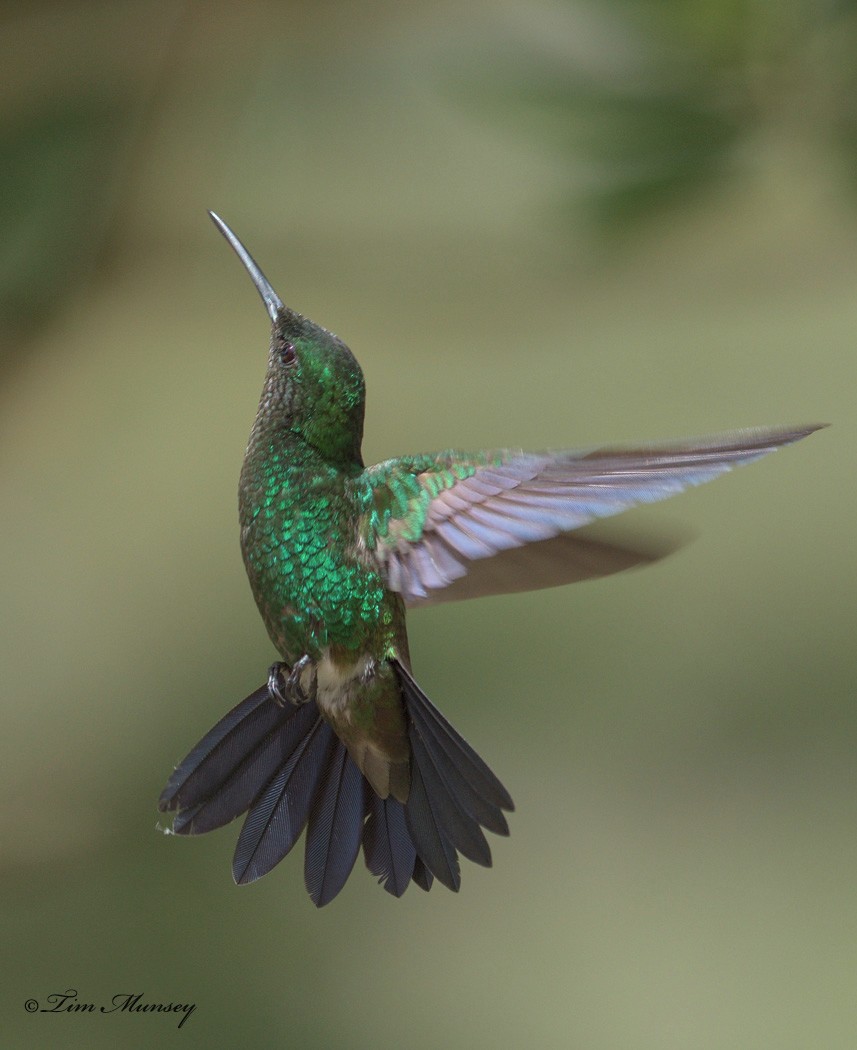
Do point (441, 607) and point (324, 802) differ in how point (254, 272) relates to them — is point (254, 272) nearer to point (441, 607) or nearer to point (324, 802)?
point (324, 802)

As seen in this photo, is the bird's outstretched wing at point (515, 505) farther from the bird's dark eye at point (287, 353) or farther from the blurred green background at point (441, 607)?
the blurred green background at point (441, 607)

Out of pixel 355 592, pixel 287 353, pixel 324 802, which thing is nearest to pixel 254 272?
pixel 287 353

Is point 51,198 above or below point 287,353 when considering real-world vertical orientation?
above

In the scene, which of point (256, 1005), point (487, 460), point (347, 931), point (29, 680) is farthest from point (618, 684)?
point (487, 460)

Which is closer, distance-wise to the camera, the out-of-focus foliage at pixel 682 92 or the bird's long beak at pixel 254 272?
the bird's long beak at pixel 254 272

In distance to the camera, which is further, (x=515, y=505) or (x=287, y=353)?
(x=287, y=353)

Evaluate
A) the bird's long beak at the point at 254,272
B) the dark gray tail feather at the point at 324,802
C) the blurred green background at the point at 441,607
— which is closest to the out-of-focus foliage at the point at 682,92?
the blurred green background at the point at 441,607
